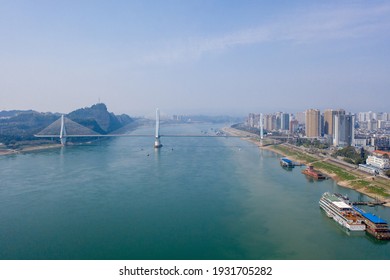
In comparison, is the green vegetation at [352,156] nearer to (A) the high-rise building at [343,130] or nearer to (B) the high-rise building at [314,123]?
Result: (A) the high-rise building at [343,130]

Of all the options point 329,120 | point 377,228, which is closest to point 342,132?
point 329,120

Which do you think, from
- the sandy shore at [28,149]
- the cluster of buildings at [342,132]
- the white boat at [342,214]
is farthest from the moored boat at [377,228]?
the sandy shore at [28,149]

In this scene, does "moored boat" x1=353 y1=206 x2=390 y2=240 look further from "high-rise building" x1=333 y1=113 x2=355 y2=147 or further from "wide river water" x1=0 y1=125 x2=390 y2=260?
"high-rise building" x1=333 y1=113 x2=355 y2=147

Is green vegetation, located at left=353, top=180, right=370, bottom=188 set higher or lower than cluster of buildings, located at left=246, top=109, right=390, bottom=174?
lower

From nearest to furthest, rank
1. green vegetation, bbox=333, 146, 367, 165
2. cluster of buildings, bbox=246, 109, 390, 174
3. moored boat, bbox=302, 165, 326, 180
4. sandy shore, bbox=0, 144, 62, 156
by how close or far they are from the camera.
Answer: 1. moored boat, bbox=302, 165, 326, 180
2. cluster of buildings, bbox=246, 109, 390, 174
3. green vegetation, bbox=333, 146, 367, 165
4. sandy shore, bbox=0, 144, 62, 156

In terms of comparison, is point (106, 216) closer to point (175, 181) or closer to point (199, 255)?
point (199, 255)

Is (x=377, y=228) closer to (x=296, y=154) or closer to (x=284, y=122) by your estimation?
(x=296, y=154)

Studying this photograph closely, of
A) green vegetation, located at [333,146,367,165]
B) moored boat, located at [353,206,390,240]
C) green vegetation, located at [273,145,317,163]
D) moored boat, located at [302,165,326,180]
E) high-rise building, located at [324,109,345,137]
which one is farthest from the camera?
high-rise building, located at [324,109,345,137]

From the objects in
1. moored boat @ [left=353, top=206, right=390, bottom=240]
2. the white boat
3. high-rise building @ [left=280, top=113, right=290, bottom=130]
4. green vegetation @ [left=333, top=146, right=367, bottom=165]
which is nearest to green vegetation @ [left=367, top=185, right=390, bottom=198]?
the white boat

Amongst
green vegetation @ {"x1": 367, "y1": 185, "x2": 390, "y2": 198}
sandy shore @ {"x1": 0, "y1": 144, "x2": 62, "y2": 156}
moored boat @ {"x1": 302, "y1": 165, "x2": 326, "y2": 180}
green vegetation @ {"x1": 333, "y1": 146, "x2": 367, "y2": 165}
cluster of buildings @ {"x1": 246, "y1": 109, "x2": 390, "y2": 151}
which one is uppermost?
cluster of buildings @ {"x1": 246, "y1": 109, "x2": 390, "y2": 151}
